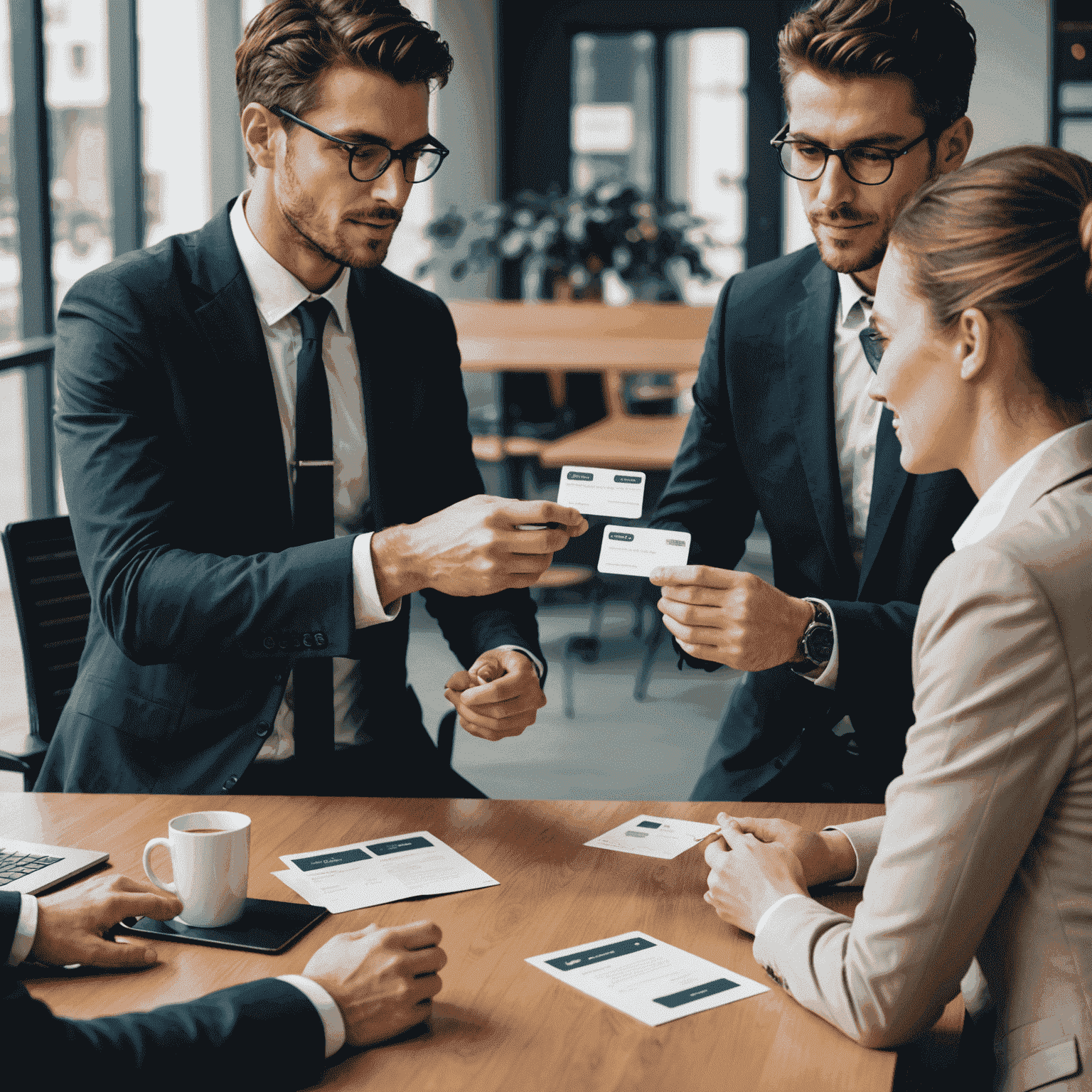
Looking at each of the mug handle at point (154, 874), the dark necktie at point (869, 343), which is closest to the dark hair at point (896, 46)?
the dark necktie at point (869, 343)

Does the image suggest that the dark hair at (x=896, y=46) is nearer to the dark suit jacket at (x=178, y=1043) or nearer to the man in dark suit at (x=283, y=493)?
the man in dark suit at (x=283, y=493)

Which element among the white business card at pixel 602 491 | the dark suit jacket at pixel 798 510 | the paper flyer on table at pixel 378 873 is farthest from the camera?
the dark suit jacket at pixel 798 510

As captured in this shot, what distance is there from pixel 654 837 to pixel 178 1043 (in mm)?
738

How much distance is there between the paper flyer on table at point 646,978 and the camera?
1206mm

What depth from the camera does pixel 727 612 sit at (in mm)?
1701

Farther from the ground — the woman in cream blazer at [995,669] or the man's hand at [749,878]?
the woman in cream blazer at [995,669]

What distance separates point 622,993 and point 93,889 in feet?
1.82

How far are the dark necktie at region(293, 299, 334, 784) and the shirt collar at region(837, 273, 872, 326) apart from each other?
835mm

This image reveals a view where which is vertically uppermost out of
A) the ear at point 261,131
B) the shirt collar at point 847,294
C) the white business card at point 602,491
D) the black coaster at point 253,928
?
the ear at point 261,131

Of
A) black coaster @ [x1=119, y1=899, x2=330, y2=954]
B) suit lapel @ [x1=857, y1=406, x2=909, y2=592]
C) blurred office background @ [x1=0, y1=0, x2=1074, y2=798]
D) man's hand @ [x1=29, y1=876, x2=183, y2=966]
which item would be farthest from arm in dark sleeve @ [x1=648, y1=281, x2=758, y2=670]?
blurred office background @ [x1=0, y1=0, x2=1074, y2=798]

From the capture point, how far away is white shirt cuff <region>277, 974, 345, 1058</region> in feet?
3.64

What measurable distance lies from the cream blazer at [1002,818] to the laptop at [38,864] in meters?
0.87

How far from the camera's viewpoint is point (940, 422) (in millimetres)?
1245

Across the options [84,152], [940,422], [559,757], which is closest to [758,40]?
[84,152]
